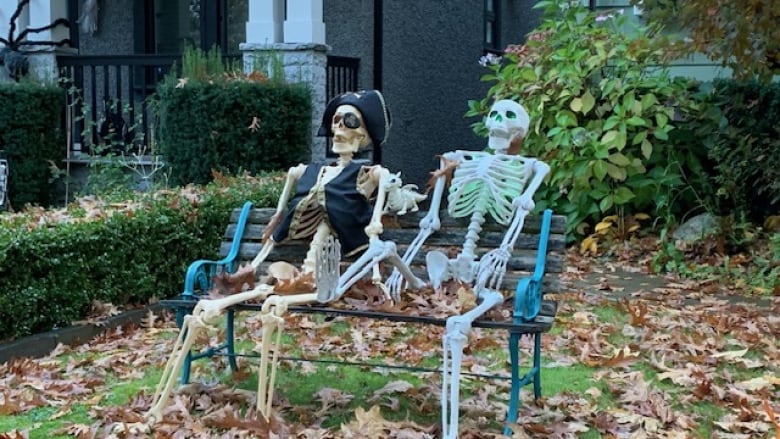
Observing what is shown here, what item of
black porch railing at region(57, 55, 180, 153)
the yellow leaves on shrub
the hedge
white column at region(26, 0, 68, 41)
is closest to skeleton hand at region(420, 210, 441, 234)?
the hedge

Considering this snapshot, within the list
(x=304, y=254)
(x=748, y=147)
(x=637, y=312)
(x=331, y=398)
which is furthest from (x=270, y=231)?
(x=748, y=147)

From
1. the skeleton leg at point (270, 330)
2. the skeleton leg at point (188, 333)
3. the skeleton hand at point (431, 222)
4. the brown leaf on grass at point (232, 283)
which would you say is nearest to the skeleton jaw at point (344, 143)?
the skeleton hand at point (431, 222)

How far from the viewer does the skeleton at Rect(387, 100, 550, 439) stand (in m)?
4.52

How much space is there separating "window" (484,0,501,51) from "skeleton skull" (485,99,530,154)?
1128cm

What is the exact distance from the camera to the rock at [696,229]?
892 centimetres

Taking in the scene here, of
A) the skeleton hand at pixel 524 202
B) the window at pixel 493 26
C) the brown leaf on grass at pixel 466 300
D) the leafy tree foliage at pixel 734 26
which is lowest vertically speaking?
the brown leaf on grass at pixel 466 300

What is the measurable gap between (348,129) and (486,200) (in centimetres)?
82

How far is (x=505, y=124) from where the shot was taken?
4.90 metres

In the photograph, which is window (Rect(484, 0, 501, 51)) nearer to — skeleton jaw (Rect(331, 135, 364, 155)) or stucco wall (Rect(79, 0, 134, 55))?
stucco wall (Rect(79, 0, 134, 55))

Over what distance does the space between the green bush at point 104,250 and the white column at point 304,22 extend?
287cm

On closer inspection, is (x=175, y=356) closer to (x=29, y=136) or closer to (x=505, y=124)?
(x=505, y=124)

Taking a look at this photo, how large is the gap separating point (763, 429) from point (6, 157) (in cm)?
837

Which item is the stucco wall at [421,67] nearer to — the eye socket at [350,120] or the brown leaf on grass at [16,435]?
the eye socket at [350,120]

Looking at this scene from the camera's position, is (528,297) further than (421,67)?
No
